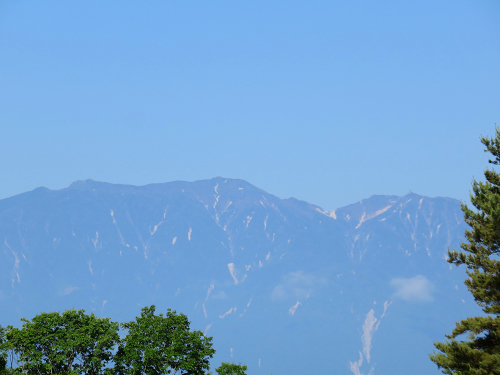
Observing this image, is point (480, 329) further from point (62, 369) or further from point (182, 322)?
point (62, 369)

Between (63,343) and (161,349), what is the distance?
30.6 feet

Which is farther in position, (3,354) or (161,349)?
(161,349)

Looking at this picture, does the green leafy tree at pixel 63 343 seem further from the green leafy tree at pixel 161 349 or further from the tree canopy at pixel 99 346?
the green leafy tree at pixel 161 349

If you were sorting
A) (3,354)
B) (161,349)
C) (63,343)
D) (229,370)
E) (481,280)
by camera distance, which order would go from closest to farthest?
(481,280) < (3,354) < (63,343) < (229,370) < (161,349)

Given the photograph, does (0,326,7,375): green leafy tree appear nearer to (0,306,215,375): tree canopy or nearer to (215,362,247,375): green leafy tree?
(0,306,215,375): tree canopy

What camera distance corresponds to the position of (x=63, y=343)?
49688mm

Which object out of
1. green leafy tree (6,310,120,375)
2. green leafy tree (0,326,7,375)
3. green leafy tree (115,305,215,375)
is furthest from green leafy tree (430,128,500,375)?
green leafy tree (0,326,7,375)

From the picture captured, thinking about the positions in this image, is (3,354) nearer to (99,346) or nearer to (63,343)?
(63,343)

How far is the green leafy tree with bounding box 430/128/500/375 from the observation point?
3694 cm

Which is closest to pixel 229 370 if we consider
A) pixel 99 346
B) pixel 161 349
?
pixel 161 349

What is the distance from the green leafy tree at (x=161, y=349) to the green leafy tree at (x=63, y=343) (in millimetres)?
1897

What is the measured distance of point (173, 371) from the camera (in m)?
53.5

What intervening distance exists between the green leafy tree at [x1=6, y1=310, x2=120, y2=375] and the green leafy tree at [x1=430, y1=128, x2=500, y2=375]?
1234 inches

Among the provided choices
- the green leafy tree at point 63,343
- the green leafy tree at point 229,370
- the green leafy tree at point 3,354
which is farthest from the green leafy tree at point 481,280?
the green leafy tree at point 3,354
